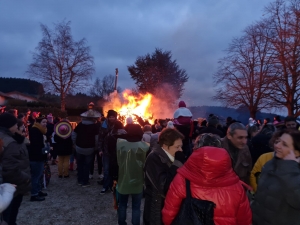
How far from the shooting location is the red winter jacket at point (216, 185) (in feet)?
7.38

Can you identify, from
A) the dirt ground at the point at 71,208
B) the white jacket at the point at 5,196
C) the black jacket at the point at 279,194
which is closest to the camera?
the white jacket at the point at 5,196

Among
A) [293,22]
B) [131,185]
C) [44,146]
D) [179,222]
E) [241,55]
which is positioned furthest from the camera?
[241,55]

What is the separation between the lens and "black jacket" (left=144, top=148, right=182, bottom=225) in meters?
2.99

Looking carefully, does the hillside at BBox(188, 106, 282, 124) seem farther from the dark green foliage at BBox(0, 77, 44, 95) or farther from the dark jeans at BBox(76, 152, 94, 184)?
the dark green foliage at BBox(0, 77, 44, 95)

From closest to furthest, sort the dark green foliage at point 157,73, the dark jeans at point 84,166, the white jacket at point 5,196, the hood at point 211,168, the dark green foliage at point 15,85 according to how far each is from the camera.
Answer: the hood at point 211,168 → the white jacket at point 5,196 → the dark jeans at point 84,166 → the dark green foliage at point 157,73 → the dark green foliage at point 15,85

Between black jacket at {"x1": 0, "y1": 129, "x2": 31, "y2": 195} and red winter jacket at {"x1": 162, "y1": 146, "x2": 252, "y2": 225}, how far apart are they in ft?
8.25

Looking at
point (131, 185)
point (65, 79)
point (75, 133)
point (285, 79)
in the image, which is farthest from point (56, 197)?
point (65, 79)

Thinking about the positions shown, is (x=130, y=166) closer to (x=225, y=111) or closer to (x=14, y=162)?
(x=14, y=162)

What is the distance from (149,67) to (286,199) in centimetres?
3168

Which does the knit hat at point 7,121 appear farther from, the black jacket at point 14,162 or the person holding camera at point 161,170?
the person holding camera at point 161,170

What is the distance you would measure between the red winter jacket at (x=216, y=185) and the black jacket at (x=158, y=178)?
0.56m

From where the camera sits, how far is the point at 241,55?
23859 mm

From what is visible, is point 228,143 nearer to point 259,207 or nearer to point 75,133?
point 259,207

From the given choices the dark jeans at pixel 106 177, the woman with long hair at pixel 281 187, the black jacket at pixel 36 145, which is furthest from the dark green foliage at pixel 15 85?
the woman with long hair at pixel 281 187
